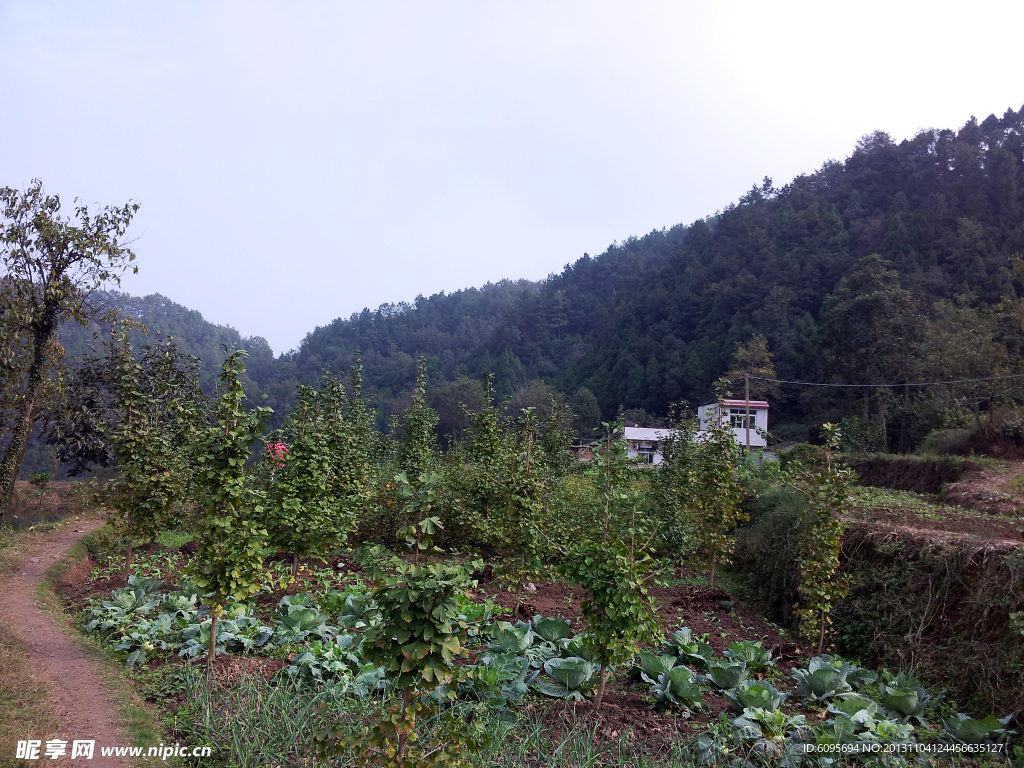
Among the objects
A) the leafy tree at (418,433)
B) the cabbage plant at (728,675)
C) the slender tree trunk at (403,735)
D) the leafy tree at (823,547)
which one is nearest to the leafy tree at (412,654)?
the slender tree trunk at (403,735)

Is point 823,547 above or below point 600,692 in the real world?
above

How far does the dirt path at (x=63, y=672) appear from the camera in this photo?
13.1 ft

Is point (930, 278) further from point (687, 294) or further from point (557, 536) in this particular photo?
point (557, 536)

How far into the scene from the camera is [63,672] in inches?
197

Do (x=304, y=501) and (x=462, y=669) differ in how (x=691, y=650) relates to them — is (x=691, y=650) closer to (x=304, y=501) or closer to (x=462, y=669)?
(x=462, y=669)

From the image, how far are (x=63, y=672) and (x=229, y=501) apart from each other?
6.15ft

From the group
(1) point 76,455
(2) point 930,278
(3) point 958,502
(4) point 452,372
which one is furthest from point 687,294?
(1) point 76,455

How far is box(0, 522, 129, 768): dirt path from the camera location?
13.1 feet

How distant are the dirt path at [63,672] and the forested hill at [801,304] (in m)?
14.8

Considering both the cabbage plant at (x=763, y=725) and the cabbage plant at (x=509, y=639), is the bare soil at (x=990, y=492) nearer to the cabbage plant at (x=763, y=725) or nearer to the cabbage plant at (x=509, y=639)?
the cabbage plant at (x=763, y=725)

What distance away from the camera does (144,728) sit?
4.07 m

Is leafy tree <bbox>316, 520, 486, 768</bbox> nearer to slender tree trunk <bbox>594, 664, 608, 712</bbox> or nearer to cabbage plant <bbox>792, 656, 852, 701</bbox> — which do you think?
slender tree trunk <bbox>594, 664, 608, 712</bbox>

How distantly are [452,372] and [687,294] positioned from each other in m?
28.9

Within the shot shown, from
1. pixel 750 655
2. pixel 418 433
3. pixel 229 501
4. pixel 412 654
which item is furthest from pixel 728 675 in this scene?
pixel 418 433
